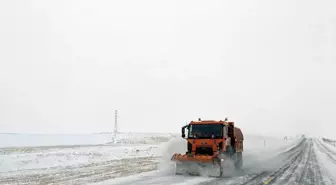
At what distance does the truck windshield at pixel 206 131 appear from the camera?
56.9 ft

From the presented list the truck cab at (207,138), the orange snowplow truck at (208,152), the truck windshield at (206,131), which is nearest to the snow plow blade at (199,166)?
the orange snowplow truck at (208,152)

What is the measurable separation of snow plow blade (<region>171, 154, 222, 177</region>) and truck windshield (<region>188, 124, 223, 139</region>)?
1476 mm

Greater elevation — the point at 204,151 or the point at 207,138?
the point at 207,138

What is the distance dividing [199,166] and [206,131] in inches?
82.2

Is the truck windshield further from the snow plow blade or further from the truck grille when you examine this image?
the snow plow blade

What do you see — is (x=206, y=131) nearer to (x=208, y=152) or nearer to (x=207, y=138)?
(x=207, y=138)

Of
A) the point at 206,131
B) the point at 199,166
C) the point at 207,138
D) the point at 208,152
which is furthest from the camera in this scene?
the point at 206,131

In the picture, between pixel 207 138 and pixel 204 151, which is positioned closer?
pixel 204 151

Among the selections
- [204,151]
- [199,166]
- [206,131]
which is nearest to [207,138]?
[206,131]

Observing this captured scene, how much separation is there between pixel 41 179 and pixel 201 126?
8.24 metres

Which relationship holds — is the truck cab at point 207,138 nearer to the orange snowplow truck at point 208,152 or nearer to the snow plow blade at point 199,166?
the orange snowplow truck at point 208,152

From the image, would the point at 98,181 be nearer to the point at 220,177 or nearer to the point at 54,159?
the point at 220,177

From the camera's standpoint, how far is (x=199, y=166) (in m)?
16.2

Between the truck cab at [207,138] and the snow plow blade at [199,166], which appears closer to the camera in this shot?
the snow plow blade at [199,166]
